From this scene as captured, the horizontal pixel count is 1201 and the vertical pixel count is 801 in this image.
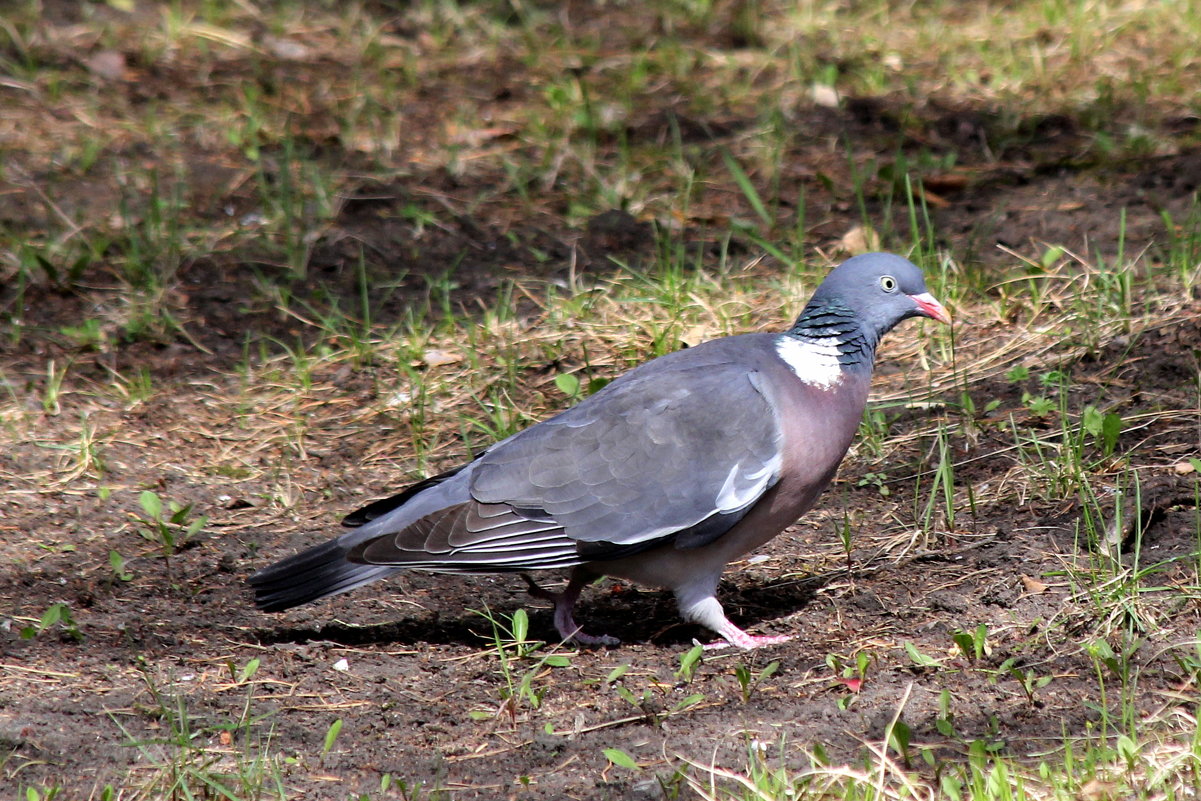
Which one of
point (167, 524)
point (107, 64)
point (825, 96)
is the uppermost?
point (825, 96)

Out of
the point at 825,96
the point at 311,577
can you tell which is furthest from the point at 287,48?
the point at 311,577

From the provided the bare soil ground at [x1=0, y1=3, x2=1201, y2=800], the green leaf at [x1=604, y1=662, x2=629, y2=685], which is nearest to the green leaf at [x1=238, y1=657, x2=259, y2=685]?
the bare soil ground at [x1=0, y1=3, x2=1201, y2=800]

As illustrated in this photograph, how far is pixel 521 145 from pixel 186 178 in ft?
4.48

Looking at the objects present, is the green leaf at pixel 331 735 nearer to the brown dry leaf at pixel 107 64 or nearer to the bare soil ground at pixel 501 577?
the bare soil ground at pixel 501 577

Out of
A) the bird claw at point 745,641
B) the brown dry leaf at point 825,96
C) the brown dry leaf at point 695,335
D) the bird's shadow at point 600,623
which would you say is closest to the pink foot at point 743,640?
the bird claw at point 745,641

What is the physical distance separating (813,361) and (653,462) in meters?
0.44

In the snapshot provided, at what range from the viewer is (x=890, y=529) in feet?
11.8

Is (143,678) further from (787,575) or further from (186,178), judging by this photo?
(186,178)

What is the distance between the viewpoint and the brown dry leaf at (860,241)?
4.70m

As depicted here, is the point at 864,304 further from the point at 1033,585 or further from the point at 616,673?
the point at 616,673

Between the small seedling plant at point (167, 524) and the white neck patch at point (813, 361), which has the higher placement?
the white neck patch at point (813, 361)

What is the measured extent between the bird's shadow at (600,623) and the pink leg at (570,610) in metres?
0.07

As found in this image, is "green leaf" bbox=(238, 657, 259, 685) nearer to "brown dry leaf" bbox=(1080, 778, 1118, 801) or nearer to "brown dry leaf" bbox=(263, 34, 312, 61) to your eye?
"brown dry leaf" bbox=(1080, 778, 1118, 801)

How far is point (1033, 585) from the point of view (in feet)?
10.4
